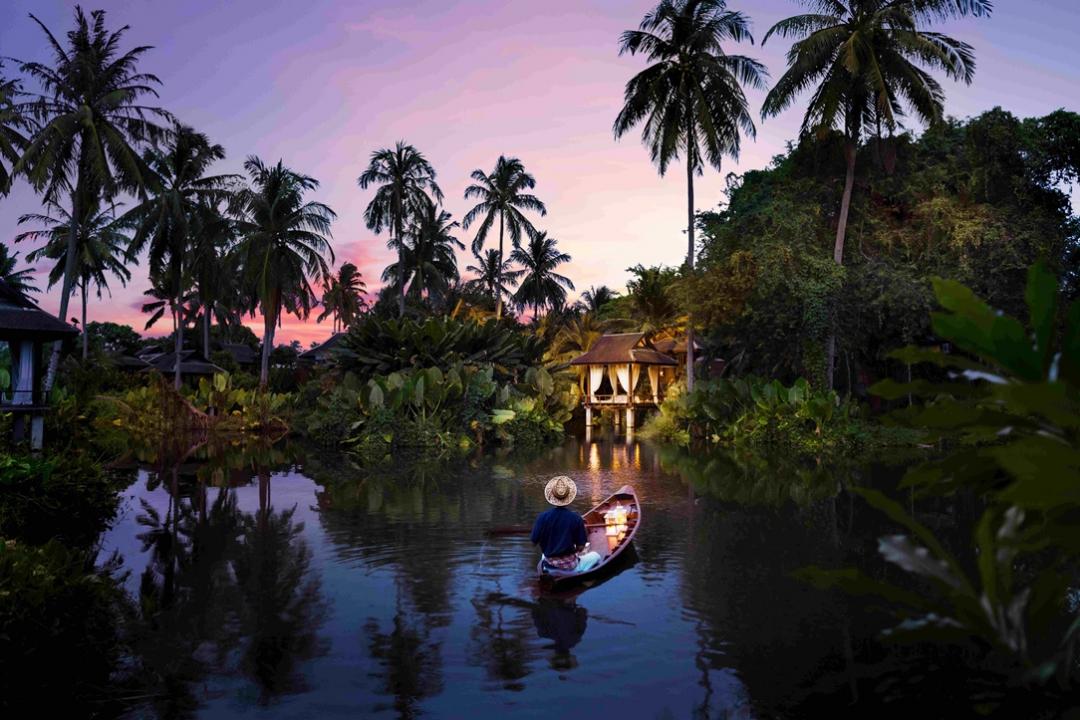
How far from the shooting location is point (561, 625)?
26.4ft

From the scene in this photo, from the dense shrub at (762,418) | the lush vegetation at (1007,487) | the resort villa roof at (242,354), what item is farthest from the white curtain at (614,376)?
the lush vegetation at (1007,487)

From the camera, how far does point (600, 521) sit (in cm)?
1160

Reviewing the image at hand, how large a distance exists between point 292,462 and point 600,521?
14.3 meters

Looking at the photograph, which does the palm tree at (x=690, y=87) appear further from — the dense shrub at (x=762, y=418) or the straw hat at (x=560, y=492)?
the straw hat at (x=560, y=492)

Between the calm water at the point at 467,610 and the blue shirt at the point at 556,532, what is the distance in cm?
54

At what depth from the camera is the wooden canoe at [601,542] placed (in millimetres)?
9047

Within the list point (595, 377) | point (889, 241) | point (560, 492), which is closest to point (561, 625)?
point (560, 492)

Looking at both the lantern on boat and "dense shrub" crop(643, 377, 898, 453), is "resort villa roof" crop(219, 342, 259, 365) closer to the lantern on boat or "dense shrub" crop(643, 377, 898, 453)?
"dense shrub" crop(643, 377, 898, 453)

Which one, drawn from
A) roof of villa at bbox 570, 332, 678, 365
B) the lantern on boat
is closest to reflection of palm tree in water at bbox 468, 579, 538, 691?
the lantern on boat

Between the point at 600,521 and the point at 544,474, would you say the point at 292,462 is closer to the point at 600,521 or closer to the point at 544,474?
the point at 544,474

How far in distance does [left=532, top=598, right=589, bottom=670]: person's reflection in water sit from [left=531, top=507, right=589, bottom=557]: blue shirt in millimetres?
547

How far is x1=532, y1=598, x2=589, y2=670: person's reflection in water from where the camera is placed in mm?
7066

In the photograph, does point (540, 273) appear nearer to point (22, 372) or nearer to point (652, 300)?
point (652, 300)

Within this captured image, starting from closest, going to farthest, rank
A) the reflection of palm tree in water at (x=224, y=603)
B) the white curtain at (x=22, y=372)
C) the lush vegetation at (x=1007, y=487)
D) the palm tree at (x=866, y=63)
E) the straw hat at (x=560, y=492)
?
1. the lush vegetation at (x=1007, y=487)
2. the reflection of palm tree in water at (x=224, y=603)
3. the straw hat at (x=560, y=492)
4. the white curtain at (x=22, y=372)
5. the palm tree at (x=866, y=63)
